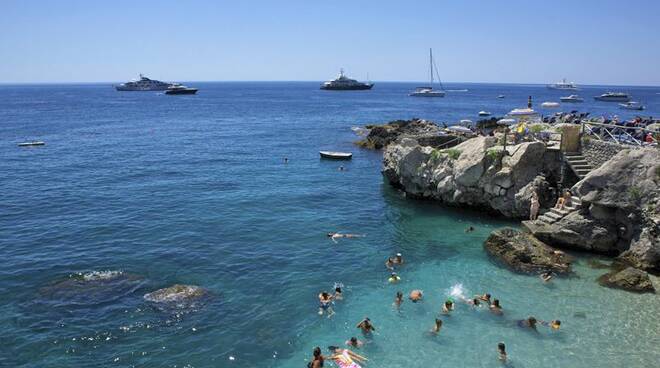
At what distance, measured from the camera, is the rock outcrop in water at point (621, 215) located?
2483 centimetres

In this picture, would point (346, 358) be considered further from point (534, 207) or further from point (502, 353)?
point (534, 207)

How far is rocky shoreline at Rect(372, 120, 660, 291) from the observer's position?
25.0m

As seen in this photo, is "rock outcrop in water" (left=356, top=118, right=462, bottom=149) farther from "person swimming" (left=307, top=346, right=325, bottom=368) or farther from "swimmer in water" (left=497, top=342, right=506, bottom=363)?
"person swimming" (left=307, top=346, right=325, bottom=368)

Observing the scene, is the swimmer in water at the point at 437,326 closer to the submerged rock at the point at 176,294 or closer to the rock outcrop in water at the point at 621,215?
the submerged rock at the point at 176,294

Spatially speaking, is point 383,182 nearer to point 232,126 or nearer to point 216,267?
point 216,267

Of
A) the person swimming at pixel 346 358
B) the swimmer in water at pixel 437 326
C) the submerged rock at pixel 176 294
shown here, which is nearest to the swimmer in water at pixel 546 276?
the swimmer in water at pixel 437 326

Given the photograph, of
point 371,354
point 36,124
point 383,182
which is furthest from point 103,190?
point 36,124

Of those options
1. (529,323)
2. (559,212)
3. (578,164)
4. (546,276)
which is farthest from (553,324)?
(578,164)

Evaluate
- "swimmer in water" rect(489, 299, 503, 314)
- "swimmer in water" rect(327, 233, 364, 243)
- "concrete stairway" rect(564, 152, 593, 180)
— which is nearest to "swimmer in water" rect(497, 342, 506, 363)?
"swimmer in water" rect(489, 299, 503, 314)

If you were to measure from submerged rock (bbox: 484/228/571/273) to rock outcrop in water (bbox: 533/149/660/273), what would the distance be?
168 centimetres

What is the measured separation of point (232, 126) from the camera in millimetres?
90938

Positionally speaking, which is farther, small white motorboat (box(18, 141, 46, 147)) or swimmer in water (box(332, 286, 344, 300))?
small white motorboat (box(18, 141, 46, 147))

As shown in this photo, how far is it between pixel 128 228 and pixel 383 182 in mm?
22939

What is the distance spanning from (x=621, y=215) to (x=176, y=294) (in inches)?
932
